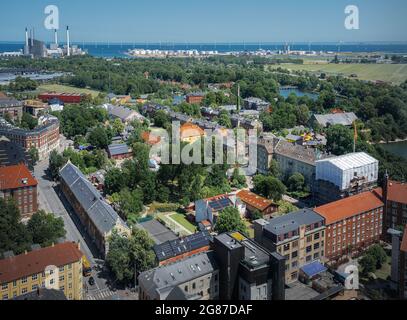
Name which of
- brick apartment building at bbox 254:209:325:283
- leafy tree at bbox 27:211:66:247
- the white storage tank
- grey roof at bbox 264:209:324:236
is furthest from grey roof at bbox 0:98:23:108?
grey roof at bbox 264:209:324:236

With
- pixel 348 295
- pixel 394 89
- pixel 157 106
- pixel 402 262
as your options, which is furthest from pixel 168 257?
pixel 394 89

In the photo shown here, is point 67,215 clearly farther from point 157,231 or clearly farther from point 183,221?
point 183,221

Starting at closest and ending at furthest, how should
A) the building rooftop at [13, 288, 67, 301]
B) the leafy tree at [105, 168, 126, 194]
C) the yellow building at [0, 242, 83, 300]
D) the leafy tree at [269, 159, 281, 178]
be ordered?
1. the building rooftop at [13, 288, 67, 301]
2. the yellow building at [0, 242, 83, 300]
3. the leafy tree at [105, 168, 126, 194]
4. the leafy tree at [269, 159, 281, 178]

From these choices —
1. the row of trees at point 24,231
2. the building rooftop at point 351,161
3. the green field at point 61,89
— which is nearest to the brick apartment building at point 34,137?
the row of trees at point 24,231

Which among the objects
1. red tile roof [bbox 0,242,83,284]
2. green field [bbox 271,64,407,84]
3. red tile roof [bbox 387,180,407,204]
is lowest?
red tile roof [bbox 0,242,83,284]

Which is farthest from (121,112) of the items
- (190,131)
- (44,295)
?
(44,295)

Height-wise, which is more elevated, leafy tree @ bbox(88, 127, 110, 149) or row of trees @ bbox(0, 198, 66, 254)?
leafy tree @ bbox(88, 127, 110, 149)

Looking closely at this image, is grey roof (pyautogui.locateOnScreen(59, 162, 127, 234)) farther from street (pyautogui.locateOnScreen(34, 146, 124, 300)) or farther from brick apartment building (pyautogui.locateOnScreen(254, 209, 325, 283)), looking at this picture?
brick apartment building (pyautogui.locateOnScreen(254, 209, 325, 283))
